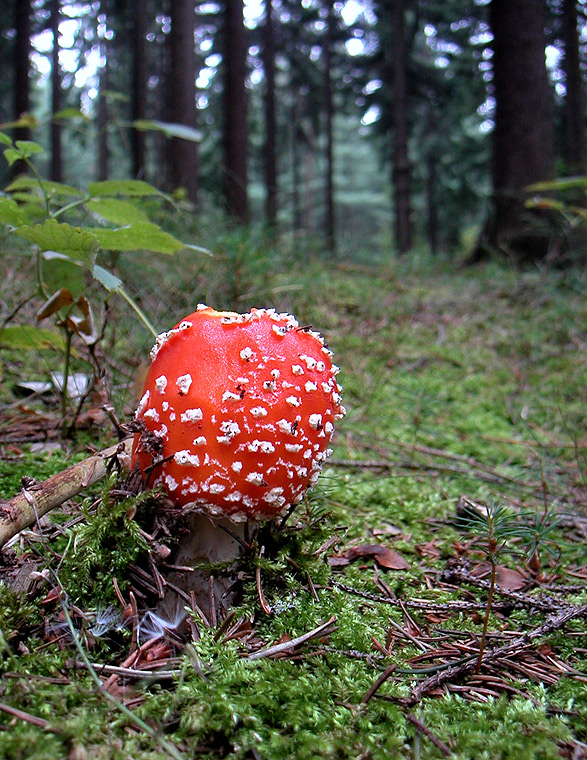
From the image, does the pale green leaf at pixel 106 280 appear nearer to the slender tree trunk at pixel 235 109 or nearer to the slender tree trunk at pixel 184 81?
the slender tree trunk at pixel 184 81

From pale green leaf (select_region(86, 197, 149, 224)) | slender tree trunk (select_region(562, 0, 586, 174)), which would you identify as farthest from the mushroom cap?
slender tree trunk (select_region(562, 0, 586, 174))

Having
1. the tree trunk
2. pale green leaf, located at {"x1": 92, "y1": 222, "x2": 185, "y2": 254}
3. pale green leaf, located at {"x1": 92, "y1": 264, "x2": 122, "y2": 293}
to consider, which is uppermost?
the tree trunk

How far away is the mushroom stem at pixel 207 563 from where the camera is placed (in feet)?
5.10

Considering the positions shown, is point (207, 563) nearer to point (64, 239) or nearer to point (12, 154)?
point (64, 239)

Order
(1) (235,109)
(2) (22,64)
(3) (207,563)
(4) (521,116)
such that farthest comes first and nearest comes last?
(2) (22,64)
(1) (235,109)
(4) (521,116)
(3) (207,563)

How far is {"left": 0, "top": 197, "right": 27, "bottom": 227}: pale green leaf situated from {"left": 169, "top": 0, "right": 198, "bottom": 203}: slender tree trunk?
5.18m

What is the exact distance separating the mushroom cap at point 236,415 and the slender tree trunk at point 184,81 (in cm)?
572

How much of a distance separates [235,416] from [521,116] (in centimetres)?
682

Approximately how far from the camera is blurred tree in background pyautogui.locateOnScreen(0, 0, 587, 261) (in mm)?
6742

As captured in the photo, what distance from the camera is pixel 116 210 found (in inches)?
82.5

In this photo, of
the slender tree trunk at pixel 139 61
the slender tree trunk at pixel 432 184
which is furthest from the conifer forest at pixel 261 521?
the slender tree trunk at pixel 432 184

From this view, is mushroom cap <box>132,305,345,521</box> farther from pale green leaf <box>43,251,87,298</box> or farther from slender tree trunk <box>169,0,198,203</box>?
slender tree trunk <box>169,0,198,203</box>

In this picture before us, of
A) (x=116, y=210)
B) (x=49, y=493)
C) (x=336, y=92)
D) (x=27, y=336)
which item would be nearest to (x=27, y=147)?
(x=116, y=210)

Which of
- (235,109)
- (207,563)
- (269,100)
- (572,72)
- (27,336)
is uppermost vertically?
(269,100)
